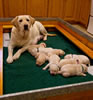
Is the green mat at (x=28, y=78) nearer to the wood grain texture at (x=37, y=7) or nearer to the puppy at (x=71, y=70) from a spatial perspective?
the puppy at (x=71, y=70)

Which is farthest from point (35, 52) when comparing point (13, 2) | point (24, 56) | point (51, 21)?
point (13, 2)

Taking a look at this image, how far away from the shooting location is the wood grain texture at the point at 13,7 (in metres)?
3.27

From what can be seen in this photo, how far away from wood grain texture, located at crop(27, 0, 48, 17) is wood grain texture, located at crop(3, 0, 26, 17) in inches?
5.2

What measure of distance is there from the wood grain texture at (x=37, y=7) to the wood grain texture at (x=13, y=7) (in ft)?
0.44

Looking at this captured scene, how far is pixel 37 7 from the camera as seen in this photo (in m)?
3.49

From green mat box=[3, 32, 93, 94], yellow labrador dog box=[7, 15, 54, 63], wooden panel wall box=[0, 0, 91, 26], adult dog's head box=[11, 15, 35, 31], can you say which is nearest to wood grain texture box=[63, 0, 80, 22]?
wooden panel wall box=[0, 0, 91, 26]

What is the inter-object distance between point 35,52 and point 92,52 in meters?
0.71

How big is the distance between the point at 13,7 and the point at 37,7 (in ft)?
1.75

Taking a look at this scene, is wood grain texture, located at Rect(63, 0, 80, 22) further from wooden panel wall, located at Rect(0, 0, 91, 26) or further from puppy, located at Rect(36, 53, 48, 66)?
puppy, located at Rect(36, 53, 48, 66)

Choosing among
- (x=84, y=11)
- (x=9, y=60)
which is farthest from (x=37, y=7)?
(x=9, y=60)

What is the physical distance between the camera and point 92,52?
6.35ft

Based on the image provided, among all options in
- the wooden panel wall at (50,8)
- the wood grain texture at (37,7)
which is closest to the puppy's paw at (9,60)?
the wooden panel wall at (50,8)

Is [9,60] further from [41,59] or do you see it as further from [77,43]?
[77,43]

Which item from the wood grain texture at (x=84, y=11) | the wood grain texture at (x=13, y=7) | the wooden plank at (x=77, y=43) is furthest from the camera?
the wood grain texture at (x=84, y=11)
